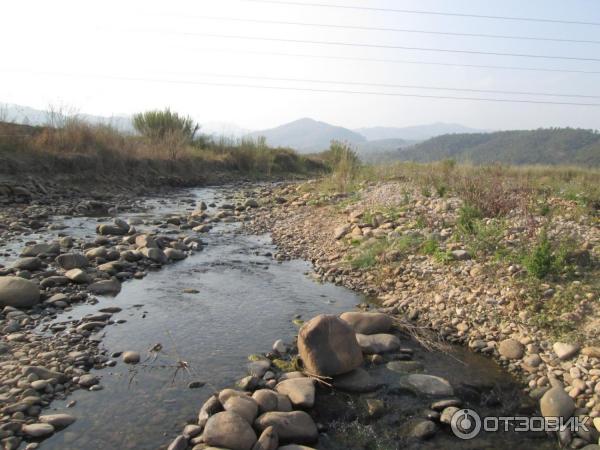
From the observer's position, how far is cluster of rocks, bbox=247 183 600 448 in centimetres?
427

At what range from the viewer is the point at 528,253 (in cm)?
584

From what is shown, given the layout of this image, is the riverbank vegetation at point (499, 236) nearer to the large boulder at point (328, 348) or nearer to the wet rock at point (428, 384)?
the wet rock at point (428, 384)

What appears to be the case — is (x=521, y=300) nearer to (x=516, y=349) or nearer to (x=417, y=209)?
(x=516, y=349)

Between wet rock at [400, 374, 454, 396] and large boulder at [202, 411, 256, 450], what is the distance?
5.28 feet

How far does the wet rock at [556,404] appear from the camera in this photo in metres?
3.76

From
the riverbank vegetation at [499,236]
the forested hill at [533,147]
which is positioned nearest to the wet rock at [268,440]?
the riverbank vegetation at [499,236]

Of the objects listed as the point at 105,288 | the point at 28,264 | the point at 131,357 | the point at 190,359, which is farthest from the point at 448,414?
the point at 28,264

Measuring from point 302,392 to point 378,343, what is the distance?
131 cm

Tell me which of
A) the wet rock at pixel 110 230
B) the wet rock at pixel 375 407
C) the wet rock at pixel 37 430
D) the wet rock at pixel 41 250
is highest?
the wet rock at pixel 110 230

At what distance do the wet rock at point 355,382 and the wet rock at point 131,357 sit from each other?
71.9 inches

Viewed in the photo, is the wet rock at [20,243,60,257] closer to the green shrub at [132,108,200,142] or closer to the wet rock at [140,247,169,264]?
the wet rock at [140,247,169,264]

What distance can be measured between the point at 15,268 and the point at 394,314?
16.5 feet

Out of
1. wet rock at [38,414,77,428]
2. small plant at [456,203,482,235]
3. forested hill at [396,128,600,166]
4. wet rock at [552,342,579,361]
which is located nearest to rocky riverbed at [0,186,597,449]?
wet rock at [38,414,77,428]

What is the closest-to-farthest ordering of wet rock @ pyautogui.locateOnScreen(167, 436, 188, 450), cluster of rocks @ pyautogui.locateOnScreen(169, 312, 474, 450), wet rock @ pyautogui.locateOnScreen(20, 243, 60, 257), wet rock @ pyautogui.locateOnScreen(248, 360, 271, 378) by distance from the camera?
wet rock @ pyautogui.locateOnScreen(167, 436, 188, 450) < cluster of rocks @ pyautogui.locateOnScreen(169, 312, 474, 450) < wet rock @ pyautogui.locateOnScreen(248, 360, 271, 378) < wet rock @ pyautogui.locateOnScreen(20, 243, 60, 257)
